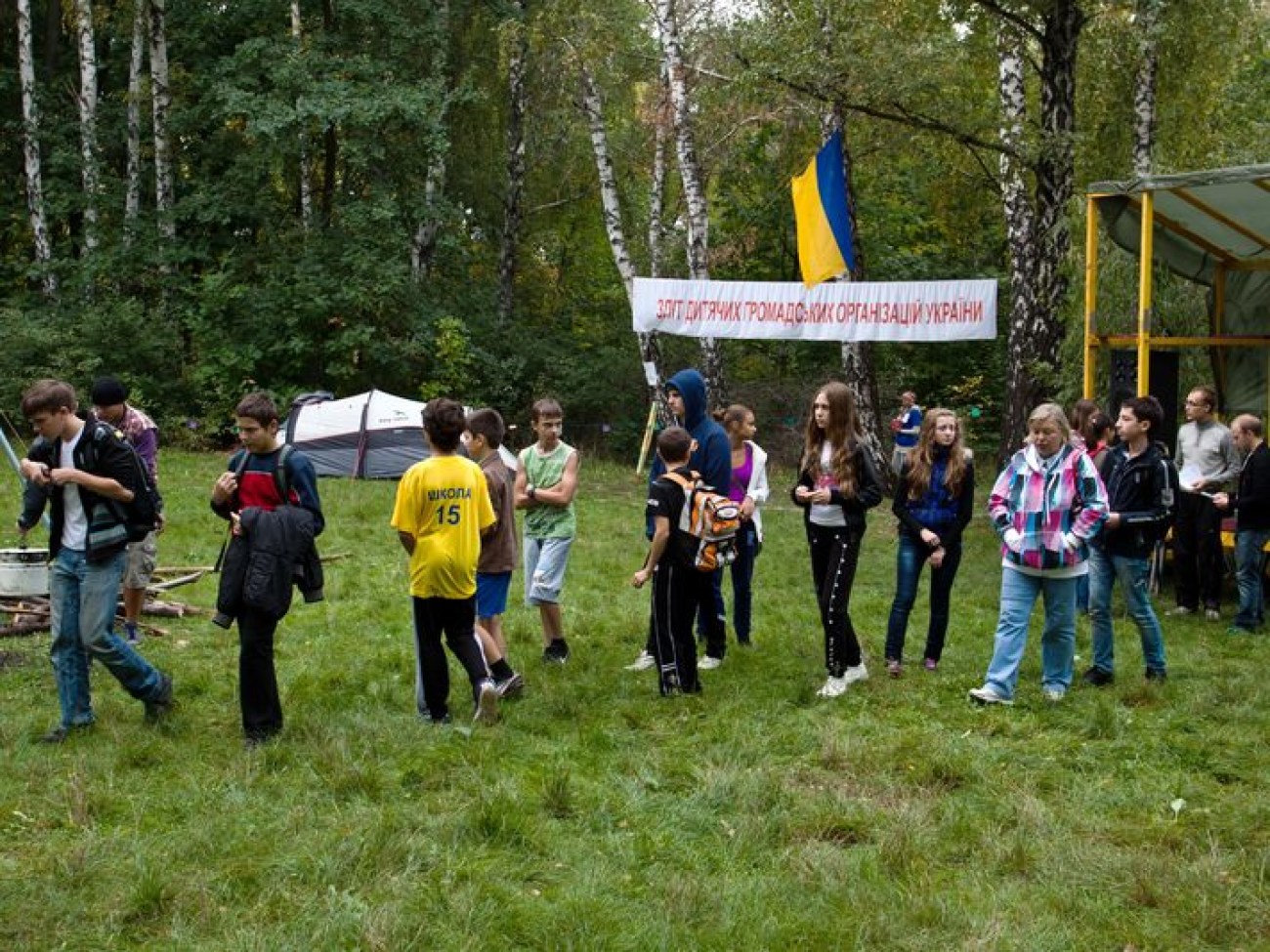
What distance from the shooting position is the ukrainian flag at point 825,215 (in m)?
16.6

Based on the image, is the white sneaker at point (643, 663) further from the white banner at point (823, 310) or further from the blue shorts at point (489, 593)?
the white banner at point (823, 310)

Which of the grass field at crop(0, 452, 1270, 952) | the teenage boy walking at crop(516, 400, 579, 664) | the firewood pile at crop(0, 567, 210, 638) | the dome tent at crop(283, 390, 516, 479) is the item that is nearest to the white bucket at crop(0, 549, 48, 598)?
the firewood pile at crop(0, 567, 210, 638)

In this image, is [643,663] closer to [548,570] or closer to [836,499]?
[548,570]

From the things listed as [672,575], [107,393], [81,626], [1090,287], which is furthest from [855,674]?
[1090,287]

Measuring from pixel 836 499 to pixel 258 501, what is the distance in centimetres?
299

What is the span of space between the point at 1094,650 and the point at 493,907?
15.0 feet

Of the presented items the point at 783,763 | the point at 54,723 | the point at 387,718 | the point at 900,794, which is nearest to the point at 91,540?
the point at 54,723

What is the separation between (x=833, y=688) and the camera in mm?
7285

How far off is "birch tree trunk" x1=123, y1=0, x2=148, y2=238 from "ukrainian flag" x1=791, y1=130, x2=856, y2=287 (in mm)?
12560

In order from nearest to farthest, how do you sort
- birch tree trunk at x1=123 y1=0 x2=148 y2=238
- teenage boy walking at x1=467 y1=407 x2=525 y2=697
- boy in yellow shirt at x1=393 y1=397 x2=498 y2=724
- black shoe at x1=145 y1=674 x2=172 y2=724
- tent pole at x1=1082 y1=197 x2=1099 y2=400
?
boy in yellow shirt at x1=393 y1=397 x2=498 y2=724 → black shoe at x1=145 y1=674 x2=172 y2=724 → teenage boy walking at x1=467 y1=407 x2=525 y2=697 → tent pole at x1=1082 y1=197 x2=1099 y2=400 → birch tree trunk at x1=123 y1=0 x2=148 y2=238

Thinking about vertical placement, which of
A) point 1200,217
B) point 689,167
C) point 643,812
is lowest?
point 643,812

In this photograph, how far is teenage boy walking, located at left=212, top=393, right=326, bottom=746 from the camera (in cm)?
612

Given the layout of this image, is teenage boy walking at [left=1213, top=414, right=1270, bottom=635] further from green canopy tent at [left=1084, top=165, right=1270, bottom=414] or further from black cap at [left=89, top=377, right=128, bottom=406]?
black cap at [left=89, top=377, right=128, bottom=406]

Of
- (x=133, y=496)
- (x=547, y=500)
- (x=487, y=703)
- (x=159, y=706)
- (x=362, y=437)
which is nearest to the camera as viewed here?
(x=133, y=496)
